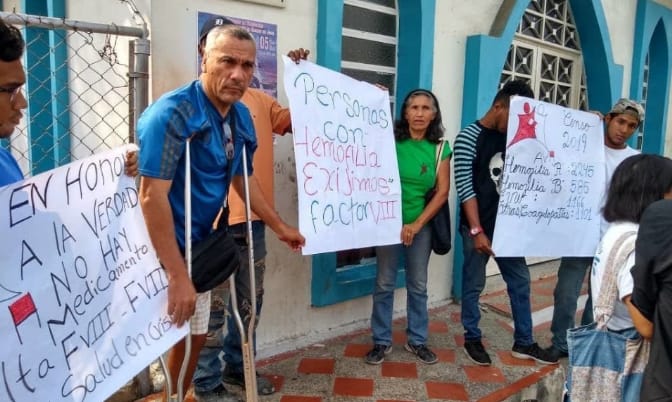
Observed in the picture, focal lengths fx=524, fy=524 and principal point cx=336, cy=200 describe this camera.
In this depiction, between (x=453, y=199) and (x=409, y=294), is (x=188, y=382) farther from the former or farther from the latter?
(x=453, y=199)

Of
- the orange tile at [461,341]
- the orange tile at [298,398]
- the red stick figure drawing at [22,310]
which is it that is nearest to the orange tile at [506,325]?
the orange tile at [461,341]

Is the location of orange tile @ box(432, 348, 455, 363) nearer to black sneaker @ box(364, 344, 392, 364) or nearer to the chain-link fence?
black sneaker @ box(364, 344, 392, 364)

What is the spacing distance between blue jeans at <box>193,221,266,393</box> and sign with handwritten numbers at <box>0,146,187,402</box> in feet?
2.46

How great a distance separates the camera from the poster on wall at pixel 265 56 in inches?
125

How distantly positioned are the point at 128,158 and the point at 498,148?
2436 millimetres

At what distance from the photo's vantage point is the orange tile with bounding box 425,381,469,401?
3211mm

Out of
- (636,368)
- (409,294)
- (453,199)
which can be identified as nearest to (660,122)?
(453,199)

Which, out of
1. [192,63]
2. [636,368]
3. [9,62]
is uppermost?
[192,63]

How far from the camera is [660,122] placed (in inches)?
313

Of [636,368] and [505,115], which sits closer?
[636,368]

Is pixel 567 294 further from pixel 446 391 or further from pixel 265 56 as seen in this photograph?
pixel 265 56

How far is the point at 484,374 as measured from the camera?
352cm

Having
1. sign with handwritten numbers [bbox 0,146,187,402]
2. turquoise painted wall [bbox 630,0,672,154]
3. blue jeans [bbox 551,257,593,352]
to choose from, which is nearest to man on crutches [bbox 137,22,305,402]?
sign with handwritten numbers [bbox 0,146,187,402]

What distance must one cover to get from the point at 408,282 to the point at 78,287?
2.40 meters
